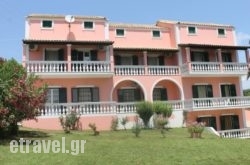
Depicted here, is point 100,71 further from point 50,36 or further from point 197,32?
point 197,32

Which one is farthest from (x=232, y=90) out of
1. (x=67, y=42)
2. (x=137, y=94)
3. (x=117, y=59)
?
(x=67, y=42)

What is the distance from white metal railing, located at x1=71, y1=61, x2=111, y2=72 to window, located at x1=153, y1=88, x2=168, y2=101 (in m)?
5.67

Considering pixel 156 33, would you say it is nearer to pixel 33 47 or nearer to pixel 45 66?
pixel 45 66

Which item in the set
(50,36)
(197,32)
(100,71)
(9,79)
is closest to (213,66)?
(197,32)

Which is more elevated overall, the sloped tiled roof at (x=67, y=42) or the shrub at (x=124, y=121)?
the sloped tiled roof at (x=67, y=42)

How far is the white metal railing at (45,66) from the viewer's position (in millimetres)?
24297

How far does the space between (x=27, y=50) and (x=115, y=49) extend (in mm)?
7117

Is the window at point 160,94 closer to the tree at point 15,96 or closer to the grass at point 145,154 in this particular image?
the grass at point 145,154

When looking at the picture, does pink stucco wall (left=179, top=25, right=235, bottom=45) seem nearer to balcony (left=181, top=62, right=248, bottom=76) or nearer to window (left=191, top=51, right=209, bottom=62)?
window (left=191, top=51, right=209, bottom=62)

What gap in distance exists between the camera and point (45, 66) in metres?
24.8

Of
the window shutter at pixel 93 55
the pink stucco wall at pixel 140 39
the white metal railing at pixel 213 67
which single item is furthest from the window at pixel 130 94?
the white metal railing at pixel 213 67

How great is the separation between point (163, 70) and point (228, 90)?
7133 millimetres

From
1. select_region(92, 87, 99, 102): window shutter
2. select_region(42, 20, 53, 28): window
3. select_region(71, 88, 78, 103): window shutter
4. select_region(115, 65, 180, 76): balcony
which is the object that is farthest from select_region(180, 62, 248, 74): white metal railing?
select_region(42, 20, 53, 28): window

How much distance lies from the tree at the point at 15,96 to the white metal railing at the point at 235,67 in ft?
60.9
